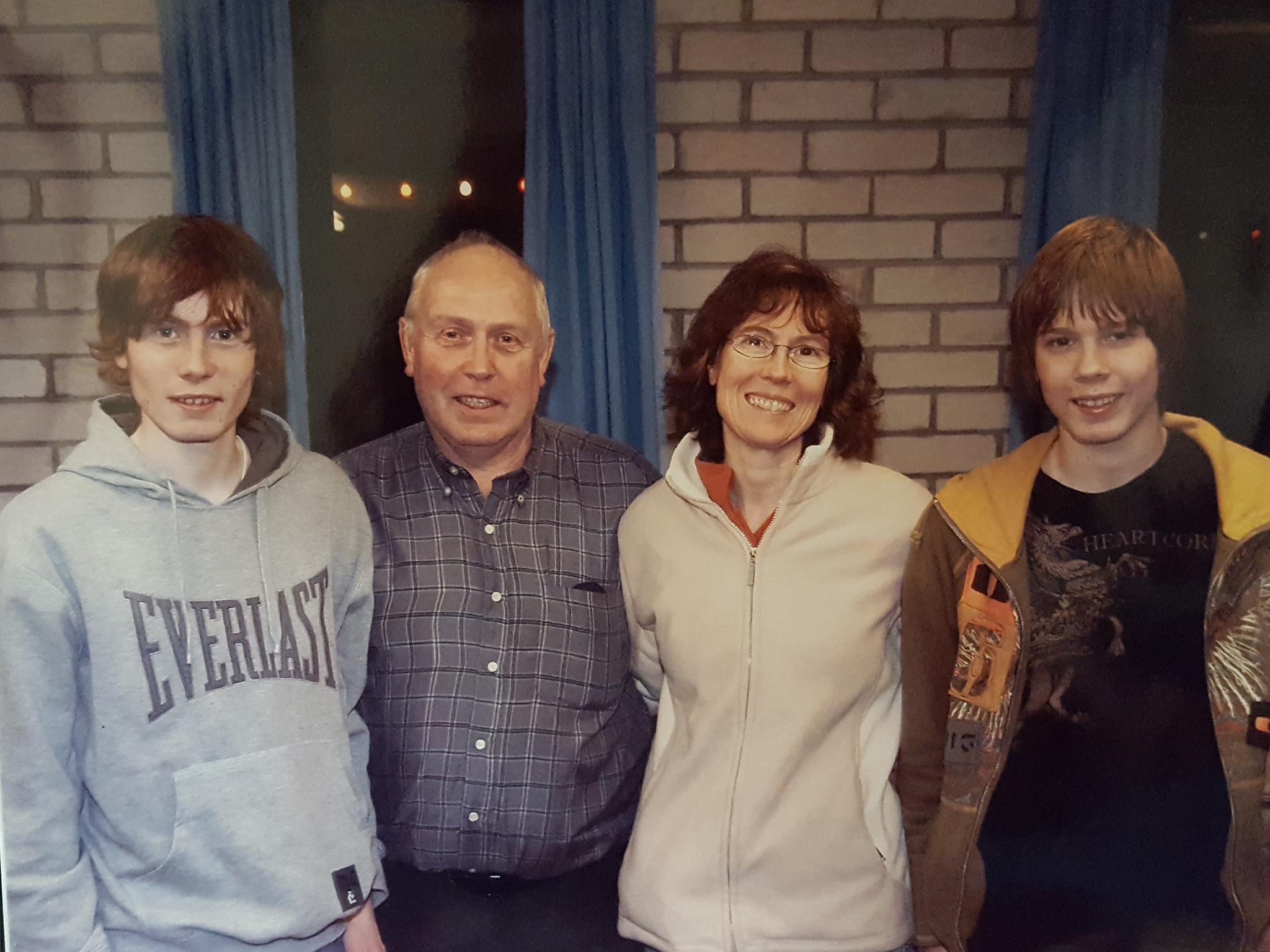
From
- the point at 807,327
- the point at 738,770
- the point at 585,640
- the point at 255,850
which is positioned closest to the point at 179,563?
the point at 255,850

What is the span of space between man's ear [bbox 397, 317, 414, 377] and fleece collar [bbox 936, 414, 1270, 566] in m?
0.76

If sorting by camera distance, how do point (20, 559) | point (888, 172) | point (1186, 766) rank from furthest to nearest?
point (888, 172) < point (1186, 766) < point (20, 559)

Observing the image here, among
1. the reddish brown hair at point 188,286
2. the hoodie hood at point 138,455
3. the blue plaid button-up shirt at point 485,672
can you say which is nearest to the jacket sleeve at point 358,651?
the blue plaid button-up shirt at point 485,672

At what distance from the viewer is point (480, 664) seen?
137cm

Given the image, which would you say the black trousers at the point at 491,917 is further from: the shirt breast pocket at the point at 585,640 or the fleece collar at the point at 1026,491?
the fleece collar at the point at 1026,491

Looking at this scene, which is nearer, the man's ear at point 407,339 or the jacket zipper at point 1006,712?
the jacket zipper at point 1006,712

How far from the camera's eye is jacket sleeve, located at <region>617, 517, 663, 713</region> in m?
1.41

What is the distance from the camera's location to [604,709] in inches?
56.1

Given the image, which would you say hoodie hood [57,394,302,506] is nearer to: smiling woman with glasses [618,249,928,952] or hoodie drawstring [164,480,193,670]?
hoodie drawstring [164,480,193,670]

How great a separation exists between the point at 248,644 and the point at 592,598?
0.47 meters

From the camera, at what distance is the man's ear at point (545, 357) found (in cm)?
141

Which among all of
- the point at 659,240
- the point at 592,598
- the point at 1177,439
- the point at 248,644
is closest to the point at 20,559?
the point at 248,644

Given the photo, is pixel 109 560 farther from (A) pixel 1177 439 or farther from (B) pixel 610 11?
(A) pixel 1177 439

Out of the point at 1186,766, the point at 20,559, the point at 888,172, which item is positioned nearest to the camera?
the point at 20,559
